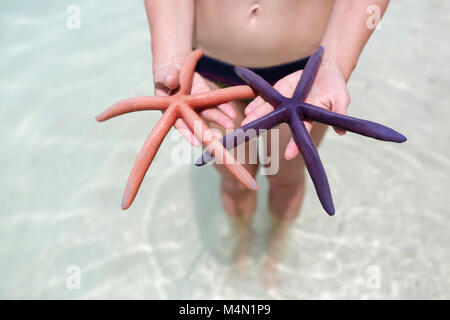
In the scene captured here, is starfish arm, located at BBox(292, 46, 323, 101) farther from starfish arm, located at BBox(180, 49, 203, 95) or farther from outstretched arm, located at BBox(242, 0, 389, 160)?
starfish arm, located at BBox(180, 49, 203, 95)

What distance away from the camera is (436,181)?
8.49ft

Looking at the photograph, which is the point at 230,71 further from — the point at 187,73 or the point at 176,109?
the point at 176,109

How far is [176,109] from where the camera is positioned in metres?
1.20

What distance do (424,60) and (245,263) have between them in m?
2.43

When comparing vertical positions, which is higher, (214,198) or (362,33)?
(362,33)

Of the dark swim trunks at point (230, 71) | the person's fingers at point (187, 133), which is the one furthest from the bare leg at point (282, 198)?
the person's fingers at point (187, 133)

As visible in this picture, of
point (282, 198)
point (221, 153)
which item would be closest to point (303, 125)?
point (221, 153)

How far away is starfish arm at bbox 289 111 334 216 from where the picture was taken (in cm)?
104

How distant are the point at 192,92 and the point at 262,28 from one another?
1.15ft

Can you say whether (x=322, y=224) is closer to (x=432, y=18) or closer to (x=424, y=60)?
(x=424, y=60)

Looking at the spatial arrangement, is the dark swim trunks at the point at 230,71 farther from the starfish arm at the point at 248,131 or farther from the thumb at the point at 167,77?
the starfish arm at the point at 248,131

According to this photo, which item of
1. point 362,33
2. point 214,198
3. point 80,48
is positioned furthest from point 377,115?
point 80,48

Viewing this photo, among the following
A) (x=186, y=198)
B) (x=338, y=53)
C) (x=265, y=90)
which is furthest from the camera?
(x=186, y=198)

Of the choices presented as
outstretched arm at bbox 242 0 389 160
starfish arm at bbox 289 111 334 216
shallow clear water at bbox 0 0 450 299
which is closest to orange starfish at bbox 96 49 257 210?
outstretched arm at bbox 242 0 389 160
